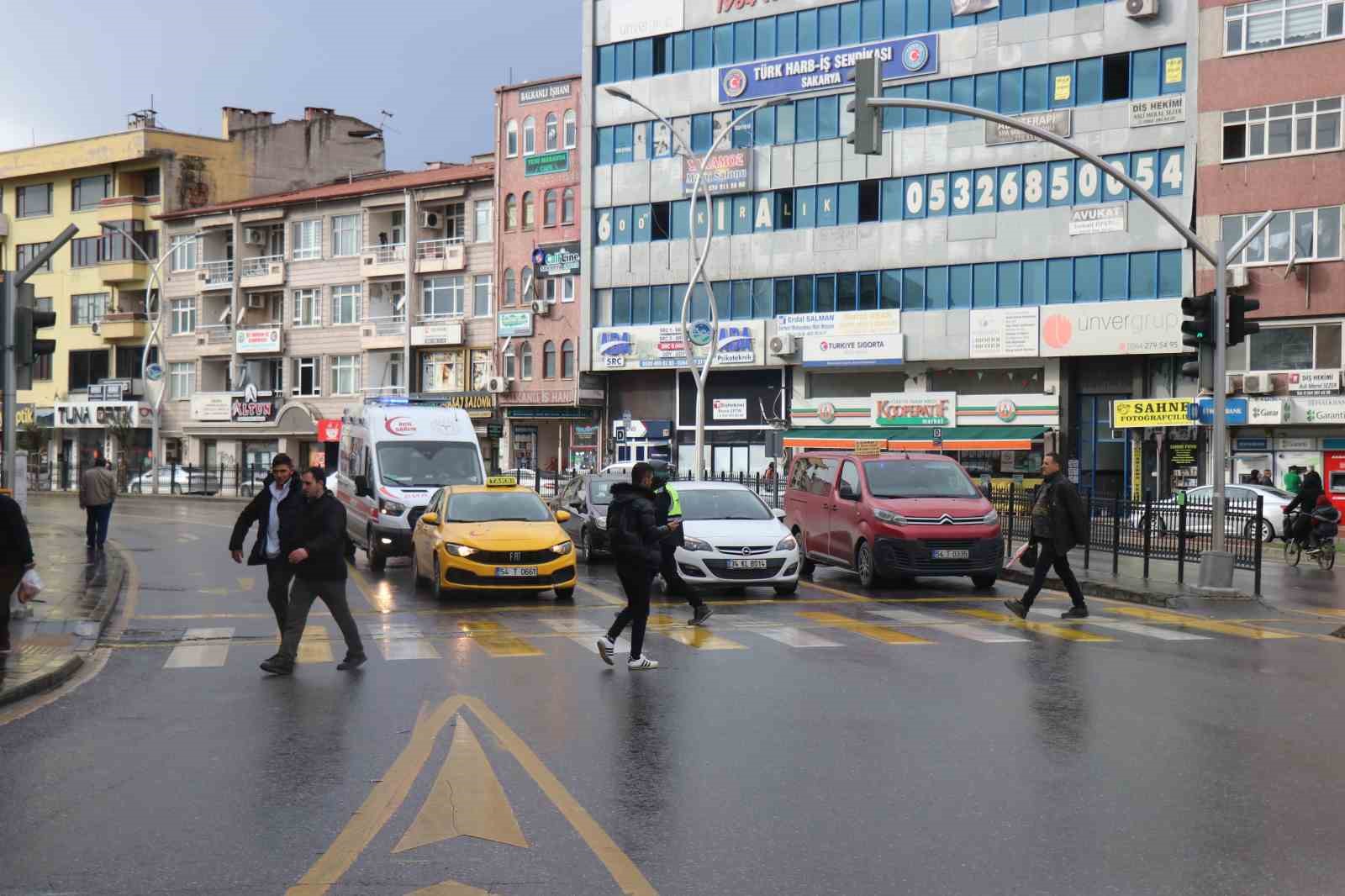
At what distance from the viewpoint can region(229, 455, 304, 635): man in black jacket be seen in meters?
12.6

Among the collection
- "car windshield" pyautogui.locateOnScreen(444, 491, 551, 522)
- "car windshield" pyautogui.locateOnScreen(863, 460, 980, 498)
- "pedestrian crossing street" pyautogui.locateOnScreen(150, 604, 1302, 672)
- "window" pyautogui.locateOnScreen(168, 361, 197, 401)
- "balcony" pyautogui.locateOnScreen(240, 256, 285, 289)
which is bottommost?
"pedestrian crossing street" pyautogui.locateOnScreen(150, 604, 1302, 672)

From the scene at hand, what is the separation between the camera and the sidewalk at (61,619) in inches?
455

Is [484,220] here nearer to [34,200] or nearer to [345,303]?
[345,303]

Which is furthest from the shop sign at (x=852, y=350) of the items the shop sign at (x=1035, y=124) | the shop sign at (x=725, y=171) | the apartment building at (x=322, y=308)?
the apartment building at (x=322, y=308)

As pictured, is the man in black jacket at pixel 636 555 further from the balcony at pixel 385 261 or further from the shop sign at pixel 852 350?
the balcony at pixel 385 261

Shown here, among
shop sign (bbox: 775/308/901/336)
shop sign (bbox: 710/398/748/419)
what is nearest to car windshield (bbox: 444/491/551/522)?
shop sign (bbox: 775/308/901/336)

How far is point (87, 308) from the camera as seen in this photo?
79.8 metres

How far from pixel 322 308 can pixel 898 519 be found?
53824 millimetres

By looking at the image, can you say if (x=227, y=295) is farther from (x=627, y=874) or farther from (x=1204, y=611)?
(x=627, y=874)

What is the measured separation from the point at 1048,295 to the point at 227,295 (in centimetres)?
4206

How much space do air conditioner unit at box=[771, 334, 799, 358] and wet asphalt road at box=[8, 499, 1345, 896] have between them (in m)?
39.7

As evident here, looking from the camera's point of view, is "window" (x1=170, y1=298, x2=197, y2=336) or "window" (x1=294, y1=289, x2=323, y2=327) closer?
"window" (x1=294, y1=289, x2=323, y2=327)

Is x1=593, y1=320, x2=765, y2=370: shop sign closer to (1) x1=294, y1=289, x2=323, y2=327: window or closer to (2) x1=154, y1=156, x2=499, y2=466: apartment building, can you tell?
(2) x1=154, y1=156, x2=499, y2=466: apartment building

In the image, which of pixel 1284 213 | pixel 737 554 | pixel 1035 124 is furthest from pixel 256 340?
pixel 737 554
